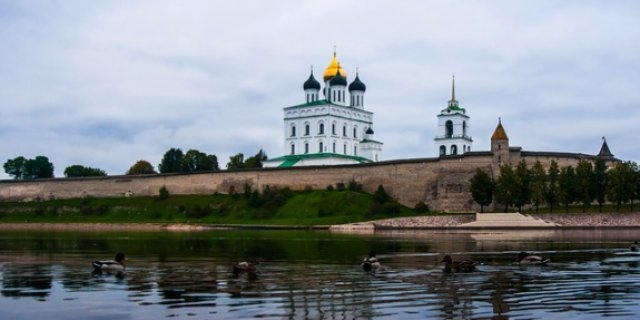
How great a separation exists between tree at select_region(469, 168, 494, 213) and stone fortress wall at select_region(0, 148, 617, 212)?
4.87 m

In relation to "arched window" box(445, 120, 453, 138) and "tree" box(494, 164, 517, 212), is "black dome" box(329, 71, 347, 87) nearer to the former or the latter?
"arched window" box(445, 120, 453, 138)

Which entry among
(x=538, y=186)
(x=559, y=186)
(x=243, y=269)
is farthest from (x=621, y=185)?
(x=243, y=269)

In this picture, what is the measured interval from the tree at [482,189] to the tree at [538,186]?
343 cm

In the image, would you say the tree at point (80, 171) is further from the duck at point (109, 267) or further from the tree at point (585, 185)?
the duck at point (109, 267)

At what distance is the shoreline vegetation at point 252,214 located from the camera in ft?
212

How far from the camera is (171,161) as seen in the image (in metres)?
113

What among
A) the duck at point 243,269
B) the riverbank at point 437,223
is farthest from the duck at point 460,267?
the riverbank at point 437,223

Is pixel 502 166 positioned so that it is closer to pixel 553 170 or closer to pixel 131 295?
pixel 553 170

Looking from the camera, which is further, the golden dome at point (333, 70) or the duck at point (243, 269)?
the golden dome at point (333, 70)

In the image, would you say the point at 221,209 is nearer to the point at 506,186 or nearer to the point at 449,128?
the point at 506,186

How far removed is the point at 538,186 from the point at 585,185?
3.48 meters

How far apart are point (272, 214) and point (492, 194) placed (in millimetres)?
19981

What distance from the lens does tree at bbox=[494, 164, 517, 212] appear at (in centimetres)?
6644

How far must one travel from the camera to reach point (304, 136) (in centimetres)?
10594
